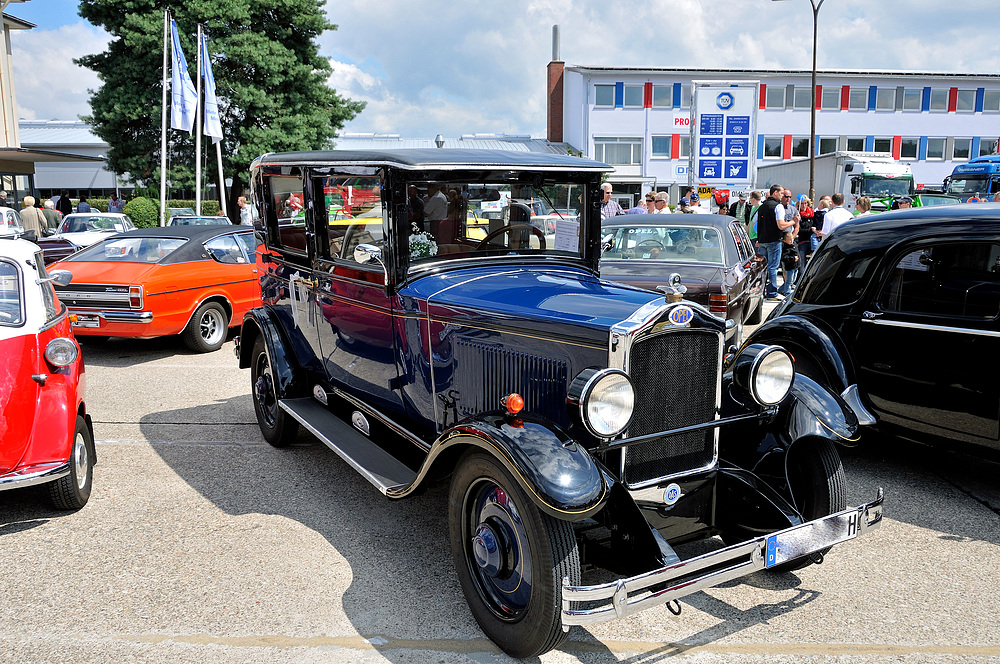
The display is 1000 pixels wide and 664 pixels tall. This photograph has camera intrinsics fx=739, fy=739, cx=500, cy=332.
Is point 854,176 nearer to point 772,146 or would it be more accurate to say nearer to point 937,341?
point 772,146

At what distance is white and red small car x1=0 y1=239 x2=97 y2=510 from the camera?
12.6 feet

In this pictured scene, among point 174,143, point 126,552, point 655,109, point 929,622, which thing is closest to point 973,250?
point 929,622

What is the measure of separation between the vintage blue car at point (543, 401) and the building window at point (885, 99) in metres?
41.4

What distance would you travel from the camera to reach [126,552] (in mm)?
3818

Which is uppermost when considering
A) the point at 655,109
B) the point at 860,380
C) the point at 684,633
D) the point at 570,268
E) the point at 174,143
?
the point at 655,109

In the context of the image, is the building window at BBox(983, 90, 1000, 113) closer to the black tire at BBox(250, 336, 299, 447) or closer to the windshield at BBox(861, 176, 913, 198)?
the windshield at BBox(861, 176, 913, 198)

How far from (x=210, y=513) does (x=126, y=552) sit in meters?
0.56

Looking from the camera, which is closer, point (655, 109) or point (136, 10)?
point (136, 10)

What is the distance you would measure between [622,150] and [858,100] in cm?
1295

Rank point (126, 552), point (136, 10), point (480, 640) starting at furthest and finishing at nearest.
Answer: point (136, 10) < point (126, 552) < point (480, 640)

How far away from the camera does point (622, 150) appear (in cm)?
3834

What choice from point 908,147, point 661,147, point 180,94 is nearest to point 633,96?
point 661,147

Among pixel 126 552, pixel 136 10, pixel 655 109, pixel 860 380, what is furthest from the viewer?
pixel 655 109

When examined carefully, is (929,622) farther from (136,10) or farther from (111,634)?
(136,10)
